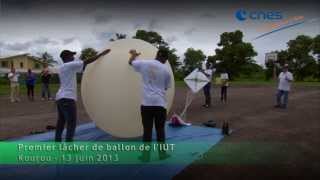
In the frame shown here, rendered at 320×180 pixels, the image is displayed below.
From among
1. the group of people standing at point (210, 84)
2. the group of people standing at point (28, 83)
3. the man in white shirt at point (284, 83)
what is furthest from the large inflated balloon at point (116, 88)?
the group of people standing at point (28, 83)

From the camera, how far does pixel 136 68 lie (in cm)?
530

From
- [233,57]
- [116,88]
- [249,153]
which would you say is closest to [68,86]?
[116,88]

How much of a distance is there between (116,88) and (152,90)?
2.13 ft

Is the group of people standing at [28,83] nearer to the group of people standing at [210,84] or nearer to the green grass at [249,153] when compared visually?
the group of people standing at [210,84]

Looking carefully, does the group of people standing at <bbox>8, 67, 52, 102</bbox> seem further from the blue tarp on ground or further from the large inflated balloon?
the blue tarp on ground

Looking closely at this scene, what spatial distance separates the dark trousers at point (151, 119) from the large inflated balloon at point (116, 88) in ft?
1.51

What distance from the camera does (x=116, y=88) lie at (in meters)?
A: 5.56

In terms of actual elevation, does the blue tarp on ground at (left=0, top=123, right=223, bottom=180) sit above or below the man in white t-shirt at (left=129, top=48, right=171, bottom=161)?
below

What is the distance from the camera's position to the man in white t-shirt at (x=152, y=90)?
17.0 ft

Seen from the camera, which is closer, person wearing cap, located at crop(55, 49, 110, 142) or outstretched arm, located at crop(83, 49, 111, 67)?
person wearing cap, located at crop(55, 49, 110, 142)

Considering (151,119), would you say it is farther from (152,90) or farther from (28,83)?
(28,83)

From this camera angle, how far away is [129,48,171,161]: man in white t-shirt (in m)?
5.17

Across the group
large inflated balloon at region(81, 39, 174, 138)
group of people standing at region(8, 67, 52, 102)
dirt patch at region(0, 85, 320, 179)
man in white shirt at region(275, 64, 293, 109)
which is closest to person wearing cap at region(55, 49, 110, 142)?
large inflated balloon at region(81, 39, 174, 138)

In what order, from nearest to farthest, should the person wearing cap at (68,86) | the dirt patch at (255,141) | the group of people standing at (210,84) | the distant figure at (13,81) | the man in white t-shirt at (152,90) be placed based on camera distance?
the dirt patch at (255,141)
the man in white t-shirt at (152,90)
the person wearing cap at (68,86)
the group of people standing at (210,84)
the distant figure at (13,81)
